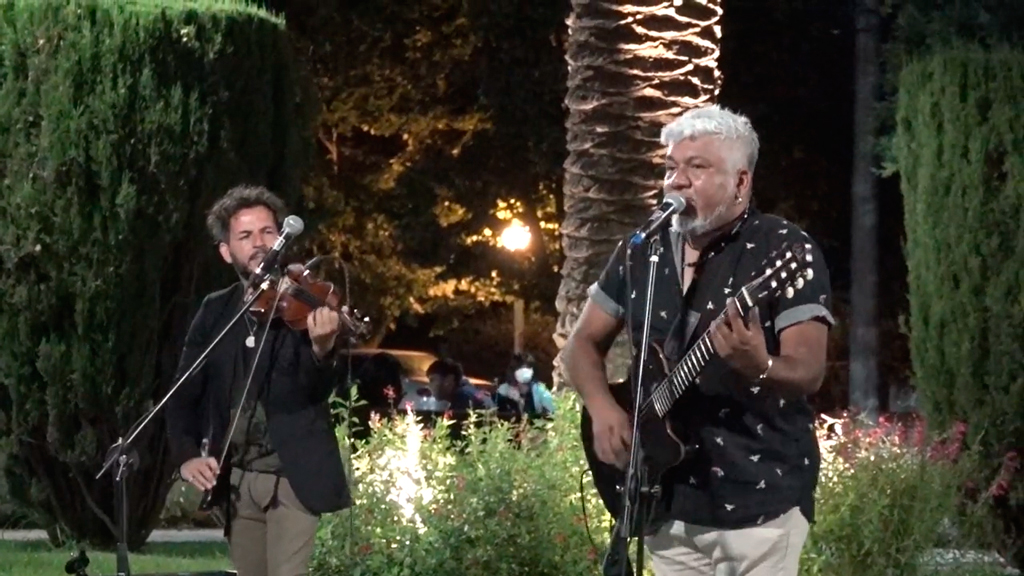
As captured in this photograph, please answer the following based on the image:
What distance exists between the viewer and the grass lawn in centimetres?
957

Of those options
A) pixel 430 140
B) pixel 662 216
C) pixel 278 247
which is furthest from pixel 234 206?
pixel 430 140

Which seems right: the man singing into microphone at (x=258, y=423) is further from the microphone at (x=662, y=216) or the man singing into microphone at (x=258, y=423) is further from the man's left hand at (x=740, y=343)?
the man's left hand at (x=740, y=343)

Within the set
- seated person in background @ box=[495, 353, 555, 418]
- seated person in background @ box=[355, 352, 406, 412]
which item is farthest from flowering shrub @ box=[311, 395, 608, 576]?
seated person in background @ box=[355, 352, 406, 412]

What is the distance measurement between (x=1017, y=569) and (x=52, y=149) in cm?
637

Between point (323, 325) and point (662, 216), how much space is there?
60.6 inches

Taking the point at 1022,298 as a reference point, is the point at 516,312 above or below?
below

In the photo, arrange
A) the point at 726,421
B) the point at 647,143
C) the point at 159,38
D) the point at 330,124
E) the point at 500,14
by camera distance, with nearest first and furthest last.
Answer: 1. the point at 726,421
2. the point at 647,143
3. the point at 159,38
4. the point at 500,14
5. the point at 330,124

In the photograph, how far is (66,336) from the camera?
33.7 feet

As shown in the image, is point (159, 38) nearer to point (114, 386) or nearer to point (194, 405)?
point (114, 386)

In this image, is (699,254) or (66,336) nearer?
(699,254)

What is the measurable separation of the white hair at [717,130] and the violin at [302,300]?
4.93ft

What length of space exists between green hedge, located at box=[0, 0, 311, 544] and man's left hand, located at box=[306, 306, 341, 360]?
4.69 m

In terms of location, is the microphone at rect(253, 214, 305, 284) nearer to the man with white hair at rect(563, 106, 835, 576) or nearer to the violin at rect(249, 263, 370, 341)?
the violin at rect(249, 263, 370, 341)

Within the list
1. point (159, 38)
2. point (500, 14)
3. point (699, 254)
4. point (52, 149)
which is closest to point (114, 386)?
point (52, 149)
